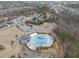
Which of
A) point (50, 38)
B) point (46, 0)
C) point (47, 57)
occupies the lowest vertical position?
point (47, 57)

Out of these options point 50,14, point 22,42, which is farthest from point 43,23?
point 22,42

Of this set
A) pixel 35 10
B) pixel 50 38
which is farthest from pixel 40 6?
pixel 50 38

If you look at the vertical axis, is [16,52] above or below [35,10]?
below

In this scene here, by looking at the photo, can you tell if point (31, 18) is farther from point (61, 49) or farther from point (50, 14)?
point (61, 49)

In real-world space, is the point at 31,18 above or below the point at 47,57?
above

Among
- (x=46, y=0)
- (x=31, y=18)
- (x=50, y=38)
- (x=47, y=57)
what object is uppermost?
(x=46, y=0)

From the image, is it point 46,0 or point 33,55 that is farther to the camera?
point 46,0

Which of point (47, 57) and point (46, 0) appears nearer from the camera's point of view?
point (47, 57)

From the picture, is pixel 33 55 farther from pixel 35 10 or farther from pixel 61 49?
pixel 35 10
